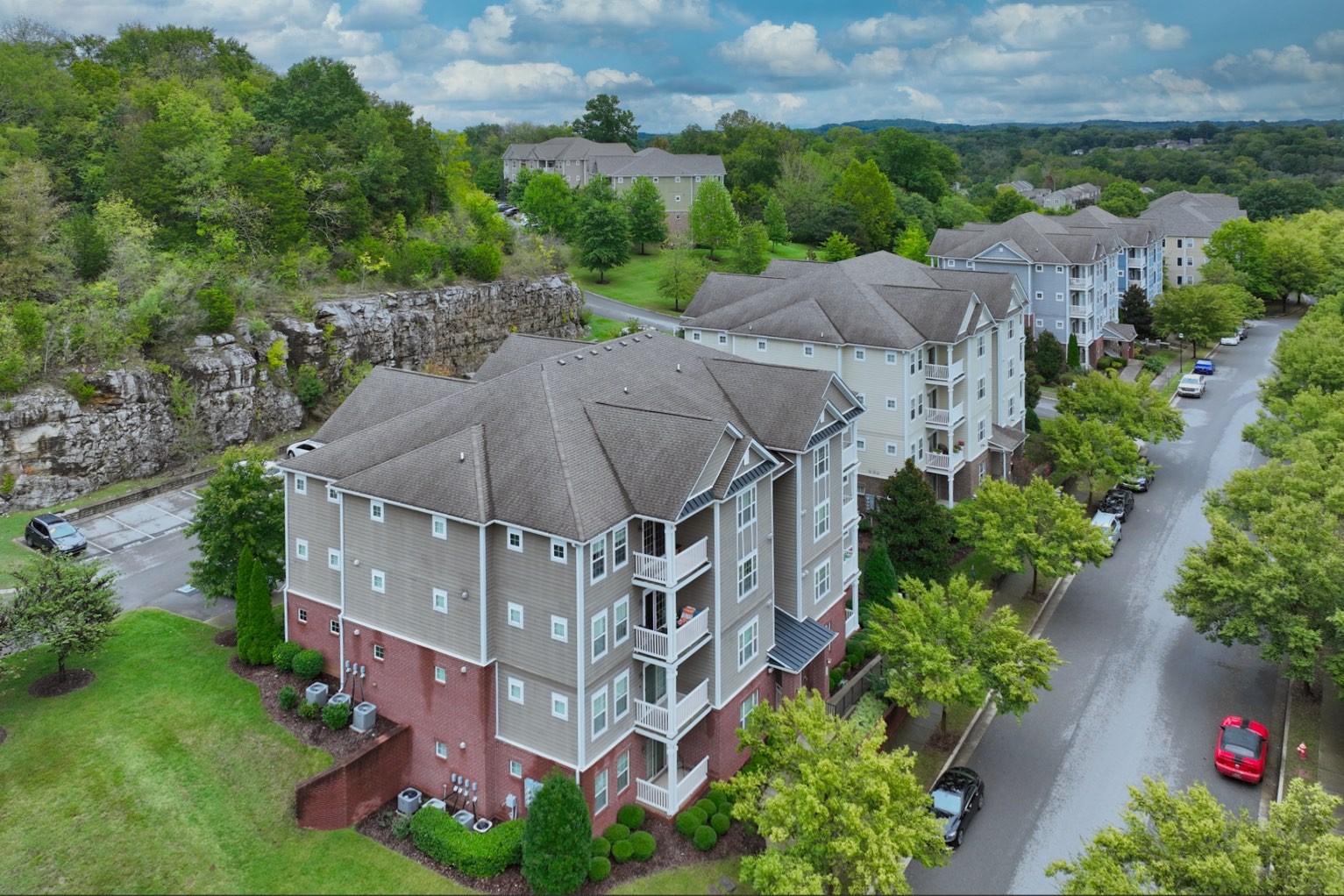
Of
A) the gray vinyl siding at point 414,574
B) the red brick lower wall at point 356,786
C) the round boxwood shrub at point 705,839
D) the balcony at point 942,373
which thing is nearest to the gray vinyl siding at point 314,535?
the gray vinyl siding at point 414,574

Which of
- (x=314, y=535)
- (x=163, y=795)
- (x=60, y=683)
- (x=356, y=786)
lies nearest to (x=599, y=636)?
(x=356, y=786)

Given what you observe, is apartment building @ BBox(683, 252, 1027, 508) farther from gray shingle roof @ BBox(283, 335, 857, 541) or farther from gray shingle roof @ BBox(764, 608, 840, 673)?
gray shingle roof @ BBox(764, 608, 840, 673)

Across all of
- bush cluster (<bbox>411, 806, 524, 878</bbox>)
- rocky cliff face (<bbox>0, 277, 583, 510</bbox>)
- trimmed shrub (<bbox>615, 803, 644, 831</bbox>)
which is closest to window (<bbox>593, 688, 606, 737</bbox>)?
trimmed shrub (<bbox>615, 803, 644, 831</bbox>)

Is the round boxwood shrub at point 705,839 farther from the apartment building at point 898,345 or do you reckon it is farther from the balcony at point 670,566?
the apartment building at point 898,345

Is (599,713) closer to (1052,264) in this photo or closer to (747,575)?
(747,575)

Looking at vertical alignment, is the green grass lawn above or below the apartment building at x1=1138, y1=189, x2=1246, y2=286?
below

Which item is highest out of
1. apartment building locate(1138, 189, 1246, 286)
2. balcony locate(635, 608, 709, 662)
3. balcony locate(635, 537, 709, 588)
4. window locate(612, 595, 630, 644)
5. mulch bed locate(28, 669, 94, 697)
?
apartment building locate(1138, 189, 1246, 286)
